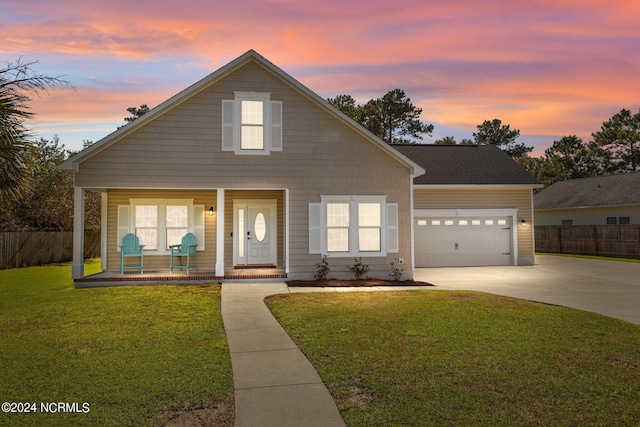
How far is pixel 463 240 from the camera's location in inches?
701

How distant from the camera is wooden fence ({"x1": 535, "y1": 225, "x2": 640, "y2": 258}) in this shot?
2122 cm

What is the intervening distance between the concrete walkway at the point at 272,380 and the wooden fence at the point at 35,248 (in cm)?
1461

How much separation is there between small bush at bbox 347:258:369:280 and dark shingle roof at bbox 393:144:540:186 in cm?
591

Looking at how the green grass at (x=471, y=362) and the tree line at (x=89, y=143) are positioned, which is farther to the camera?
the tree line at (x=89, y=143)

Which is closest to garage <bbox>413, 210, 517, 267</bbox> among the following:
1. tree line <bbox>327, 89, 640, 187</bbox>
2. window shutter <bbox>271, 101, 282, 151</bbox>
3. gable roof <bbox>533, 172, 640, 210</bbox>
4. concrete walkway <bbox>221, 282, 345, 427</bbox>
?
window shutter <bbox>271, 101, 282, 151</bbox>

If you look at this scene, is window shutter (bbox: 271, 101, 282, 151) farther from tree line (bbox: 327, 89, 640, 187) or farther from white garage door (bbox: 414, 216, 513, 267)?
tree line (bbox: 327, 89, 640, 187)

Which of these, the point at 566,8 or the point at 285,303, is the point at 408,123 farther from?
the point at 285,303

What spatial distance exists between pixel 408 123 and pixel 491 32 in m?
24.6

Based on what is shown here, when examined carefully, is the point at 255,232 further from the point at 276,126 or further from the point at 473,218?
the point at 473,218

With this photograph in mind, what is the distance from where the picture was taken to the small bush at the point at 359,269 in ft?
42.0

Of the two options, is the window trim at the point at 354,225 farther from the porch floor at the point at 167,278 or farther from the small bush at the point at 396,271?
the porch floor at the point at 167,278

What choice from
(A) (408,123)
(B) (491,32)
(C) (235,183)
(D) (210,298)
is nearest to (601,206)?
(B) (491,32)

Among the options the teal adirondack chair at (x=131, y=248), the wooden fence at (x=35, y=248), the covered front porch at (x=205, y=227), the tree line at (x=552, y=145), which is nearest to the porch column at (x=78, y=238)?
the teal adirondack chair at (x=131, y=248)

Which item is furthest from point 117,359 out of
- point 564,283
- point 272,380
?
point 564,283
